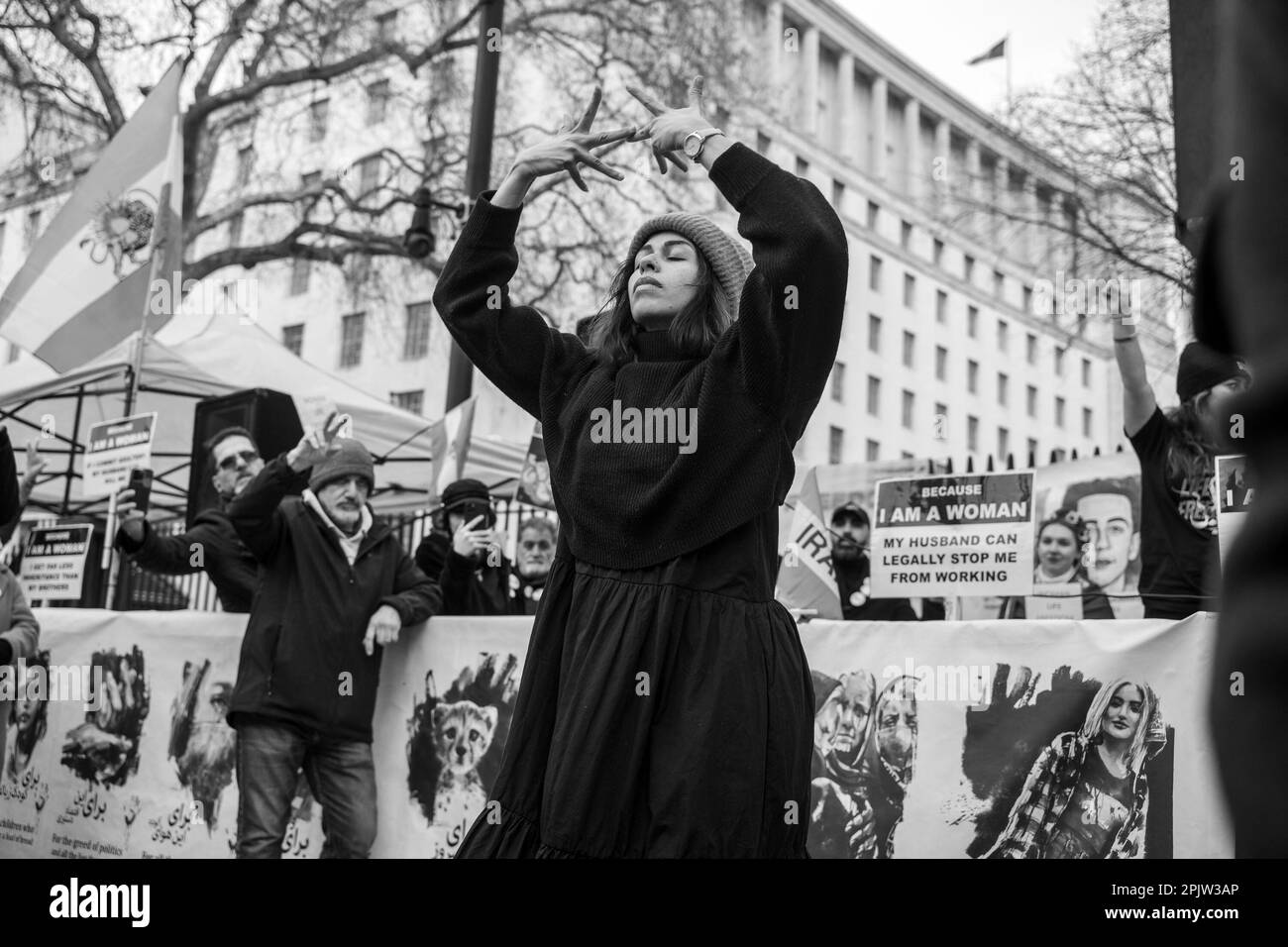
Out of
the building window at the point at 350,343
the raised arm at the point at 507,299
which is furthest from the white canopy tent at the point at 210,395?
the building window at the point at 350,343

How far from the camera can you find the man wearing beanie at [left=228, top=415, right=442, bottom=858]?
5469 mm

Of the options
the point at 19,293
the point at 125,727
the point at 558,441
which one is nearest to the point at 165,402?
the point at 19,293

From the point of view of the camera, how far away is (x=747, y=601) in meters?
2.71

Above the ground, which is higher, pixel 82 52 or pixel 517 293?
pixel 82 52

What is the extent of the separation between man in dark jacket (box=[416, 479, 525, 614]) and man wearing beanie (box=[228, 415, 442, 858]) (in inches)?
13.8

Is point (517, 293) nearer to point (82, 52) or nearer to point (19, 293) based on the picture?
point (82, 52)

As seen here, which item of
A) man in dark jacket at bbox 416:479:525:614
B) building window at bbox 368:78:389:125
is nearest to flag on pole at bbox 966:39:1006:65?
building window at bbox 368:78:389:125

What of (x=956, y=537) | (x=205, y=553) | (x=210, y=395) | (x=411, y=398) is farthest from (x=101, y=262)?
(x=411, y=398)

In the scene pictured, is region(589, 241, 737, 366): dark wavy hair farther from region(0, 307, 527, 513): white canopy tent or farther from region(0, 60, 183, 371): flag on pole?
region(0, 307, 527, 513): white canopy tent

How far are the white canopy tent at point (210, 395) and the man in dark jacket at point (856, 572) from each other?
480 cm

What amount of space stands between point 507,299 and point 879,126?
65018 millimetres

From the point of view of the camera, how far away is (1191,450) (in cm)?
489

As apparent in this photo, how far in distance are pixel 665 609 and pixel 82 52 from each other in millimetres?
17625

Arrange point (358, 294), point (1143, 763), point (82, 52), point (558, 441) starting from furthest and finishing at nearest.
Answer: point (358, 294)
point (82, 52)
point (1143, 763)
point (558, 441)
